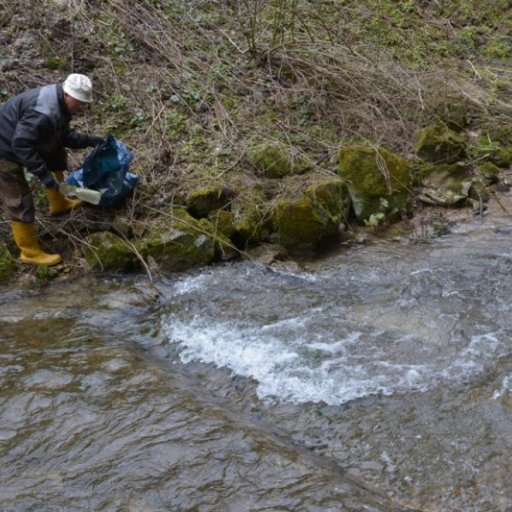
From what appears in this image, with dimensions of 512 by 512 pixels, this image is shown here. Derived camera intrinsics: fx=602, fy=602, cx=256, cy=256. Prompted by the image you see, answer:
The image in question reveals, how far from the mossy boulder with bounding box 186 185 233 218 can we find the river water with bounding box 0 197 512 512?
701 millimetres

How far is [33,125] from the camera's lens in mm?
4961

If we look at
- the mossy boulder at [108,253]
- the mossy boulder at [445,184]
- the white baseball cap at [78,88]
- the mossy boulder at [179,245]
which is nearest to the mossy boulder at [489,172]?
the mossy boulder at [445,184]

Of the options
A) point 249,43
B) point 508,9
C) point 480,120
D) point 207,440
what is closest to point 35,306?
point 207,440

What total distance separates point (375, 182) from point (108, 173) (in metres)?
2.78

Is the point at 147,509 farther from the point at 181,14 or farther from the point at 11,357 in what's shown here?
the point at 181,14

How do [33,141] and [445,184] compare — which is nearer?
[33,141]

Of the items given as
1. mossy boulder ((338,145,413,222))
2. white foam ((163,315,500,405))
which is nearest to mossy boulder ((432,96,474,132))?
mossy boulder ((338,145,413,222))

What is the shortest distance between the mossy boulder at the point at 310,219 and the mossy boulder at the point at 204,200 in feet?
2.11

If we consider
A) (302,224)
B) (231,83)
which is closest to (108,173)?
(302,224)

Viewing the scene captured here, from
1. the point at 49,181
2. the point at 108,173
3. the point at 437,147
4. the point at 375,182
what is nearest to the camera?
the point at 49,181

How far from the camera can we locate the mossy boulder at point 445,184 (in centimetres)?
674

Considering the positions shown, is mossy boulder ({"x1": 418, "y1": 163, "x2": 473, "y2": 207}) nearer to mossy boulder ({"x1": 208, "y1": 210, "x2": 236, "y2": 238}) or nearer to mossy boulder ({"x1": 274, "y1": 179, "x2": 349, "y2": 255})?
mossy boulder ({"x1": 274, "y1": 179, "x2": 349, "y2": 255})

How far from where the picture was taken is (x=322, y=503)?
9.79 ft

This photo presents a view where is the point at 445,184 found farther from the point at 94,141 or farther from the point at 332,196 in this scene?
the point at 94,141
